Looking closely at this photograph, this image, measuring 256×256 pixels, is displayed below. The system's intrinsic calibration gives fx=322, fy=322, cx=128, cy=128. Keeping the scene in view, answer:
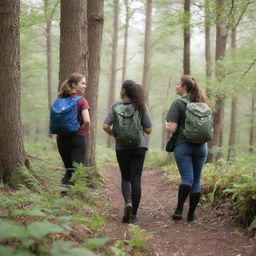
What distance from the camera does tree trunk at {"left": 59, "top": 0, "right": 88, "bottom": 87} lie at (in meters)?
5.96

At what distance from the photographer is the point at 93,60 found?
7234 mm

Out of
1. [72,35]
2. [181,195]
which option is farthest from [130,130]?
[72,35]

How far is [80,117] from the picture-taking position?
4.93 meters

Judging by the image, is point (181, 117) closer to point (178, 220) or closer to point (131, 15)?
point (178, 220)

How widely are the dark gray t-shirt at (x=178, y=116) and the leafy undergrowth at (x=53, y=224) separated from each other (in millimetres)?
1489

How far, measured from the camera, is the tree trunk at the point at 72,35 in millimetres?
5965

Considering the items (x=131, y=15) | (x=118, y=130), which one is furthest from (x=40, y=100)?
(x=118, y=130)

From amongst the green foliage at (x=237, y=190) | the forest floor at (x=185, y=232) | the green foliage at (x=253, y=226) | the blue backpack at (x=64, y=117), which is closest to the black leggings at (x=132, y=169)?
the forest floor at (x=185, y=232)

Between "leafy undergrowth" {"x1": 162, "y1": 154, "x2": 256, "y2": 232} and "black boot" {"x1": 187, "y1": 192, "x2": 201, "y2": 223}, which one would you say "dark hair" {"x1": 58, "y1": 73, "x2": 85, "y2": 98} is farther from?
"leafy undergrowth" {"x1": 162, "y1": 154, "x2": 256, "y2": 232}

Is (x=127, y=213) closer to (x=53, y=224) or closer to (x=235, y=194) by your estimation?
(x=235, y=194)

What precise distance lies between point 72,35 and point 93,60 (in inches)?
50.7

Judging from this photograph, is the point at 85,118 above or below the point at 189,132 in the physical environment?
above

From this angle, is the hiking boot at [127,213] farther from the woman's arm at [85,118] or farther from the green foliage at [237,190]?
the green foliage at [237,190]

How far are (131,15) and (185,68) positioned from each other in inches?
380
